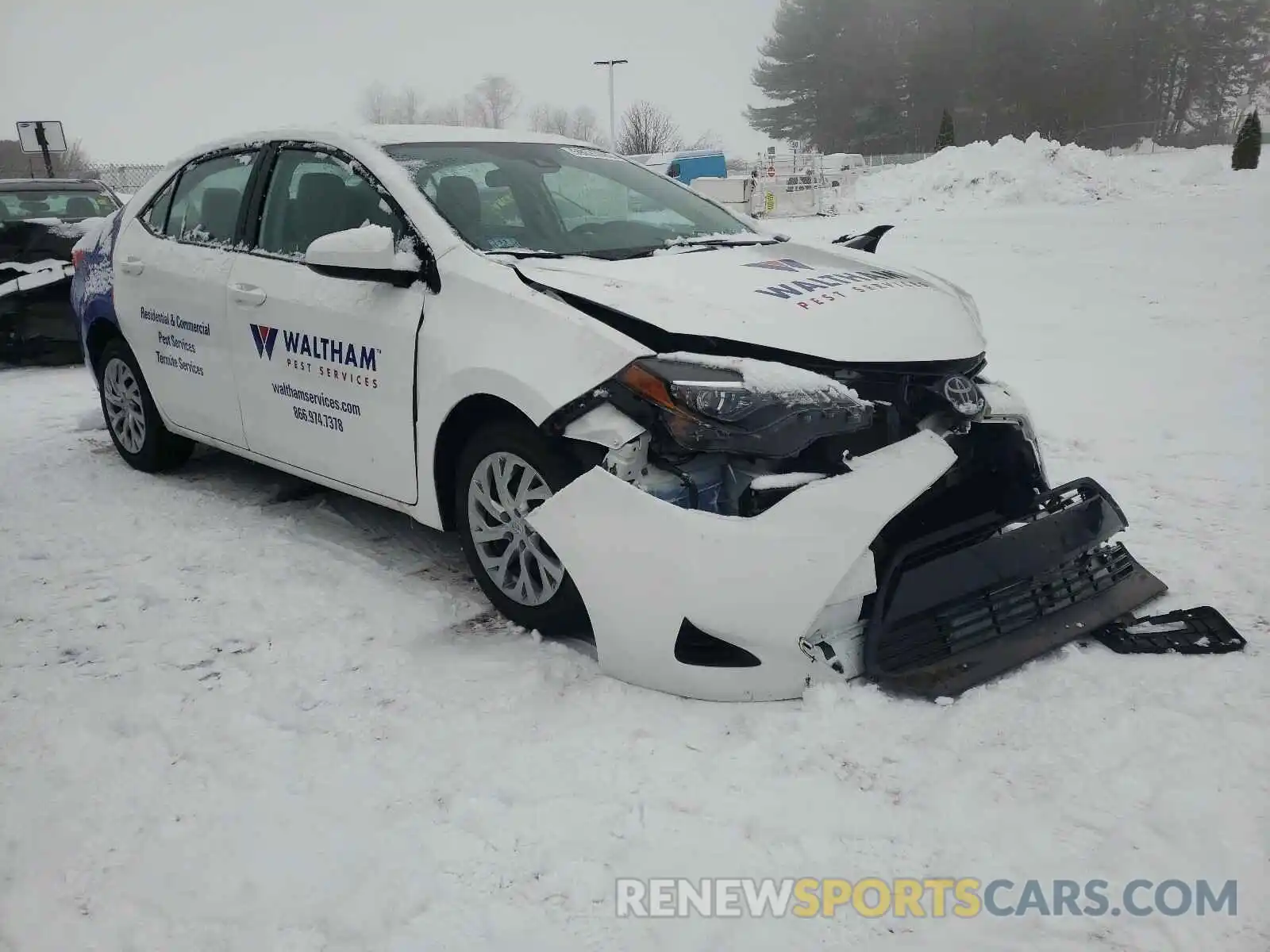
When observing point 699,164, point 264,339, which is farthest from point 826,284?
point 699,164

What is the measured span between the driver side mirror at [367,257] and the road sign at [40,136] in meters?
16.5

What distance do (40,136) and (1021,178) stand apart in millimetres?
19706

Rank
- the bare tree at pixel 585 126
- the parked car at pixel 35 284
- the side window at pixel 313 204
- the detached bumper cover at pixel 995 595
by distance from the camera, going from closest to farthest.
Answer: the detached bumper cover at pixel 995 595, the side window at pixel 313 204, the parked car at pixel 35 284, the bare tree at pixel 585 126

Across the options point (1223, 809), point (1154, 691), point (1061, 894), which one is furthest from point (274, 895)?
point (1154, 691)

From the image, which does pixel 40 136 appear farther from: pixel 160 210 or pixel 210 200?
pixel 210 200

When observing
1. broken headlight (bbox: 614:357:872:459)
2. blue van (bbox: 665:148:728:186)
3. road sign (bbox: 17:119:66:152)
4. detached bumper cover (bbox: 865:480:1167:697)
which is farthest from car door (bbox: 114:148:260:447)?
blue van (bbox: 665:148:728:186)

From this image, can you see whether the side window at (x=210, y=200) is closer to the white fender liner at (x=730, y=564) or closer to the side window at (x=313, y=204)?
the side window at (x=313, y=204)

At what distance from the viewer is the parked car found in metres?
8.28

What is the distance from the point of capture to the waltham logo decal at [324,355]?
3547 mm

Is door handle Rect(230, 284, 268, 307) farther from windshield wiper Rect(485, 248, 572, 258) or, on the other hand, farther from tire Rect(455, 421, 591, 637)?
tire Rect(455, 421, 591, 637)

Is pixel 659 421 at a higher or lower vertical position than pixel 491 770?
higher

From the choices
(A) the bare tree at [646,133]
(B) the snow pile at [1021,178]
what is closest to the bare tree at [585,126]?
(A) the bare tree at [646,133]

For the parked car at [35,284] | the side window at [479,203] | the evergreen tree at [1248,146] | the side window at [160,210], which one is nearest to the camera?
the side window at [479,203]

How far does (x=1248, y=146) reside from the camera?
25.3 m
